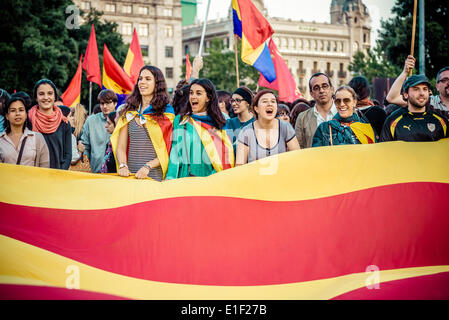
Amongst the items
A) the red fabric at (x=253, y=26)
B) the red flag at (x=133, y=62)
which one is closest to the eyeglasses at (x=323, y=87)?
the red fabric at (x=253, y=26)

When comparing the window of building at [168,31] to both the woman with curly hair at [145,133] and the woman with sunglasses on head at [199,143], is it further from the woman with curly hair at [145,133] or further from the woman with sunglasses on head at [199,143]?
the woman with sunglasses on head at [199,143]

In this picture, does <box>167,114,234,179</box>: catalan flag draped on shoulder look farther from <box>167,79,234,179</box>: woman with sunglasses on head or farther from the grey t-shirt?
the grey t-shirt

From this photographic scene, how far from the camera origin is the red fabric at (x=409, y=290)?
3963mm

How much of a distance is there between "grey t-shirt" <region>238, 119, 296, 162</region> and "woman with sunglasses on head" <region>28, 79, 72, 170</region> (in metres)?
2.16

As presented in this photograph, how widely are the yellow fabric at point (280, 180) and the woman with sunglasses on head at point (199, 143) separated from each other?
2.71ft

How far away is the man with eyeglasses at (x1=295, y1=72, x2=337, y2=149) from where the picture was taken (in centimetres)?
620

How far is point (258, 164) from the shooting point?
443cm

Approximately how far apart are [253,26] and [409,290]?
5.43 meters

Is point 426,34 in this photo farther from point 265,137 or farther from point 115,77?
point 265,137

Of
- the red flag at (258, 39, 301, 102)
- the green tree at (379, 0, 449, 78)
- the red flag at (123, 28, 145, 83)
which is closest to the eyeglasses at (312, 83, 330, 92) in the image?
the red flag at (258, 39, 301, 102)

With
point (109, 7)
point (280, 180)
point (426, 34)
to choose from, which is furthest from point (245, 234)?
point (109, 7)

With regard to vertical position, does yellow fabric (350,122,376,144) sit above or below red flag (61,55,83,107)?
below

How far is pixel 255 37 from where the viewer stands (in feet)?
27.8
